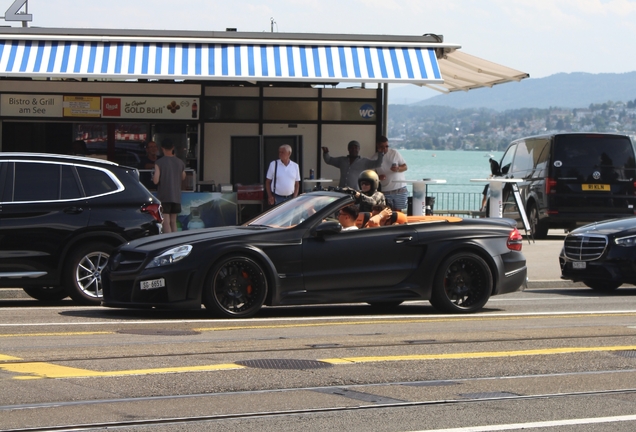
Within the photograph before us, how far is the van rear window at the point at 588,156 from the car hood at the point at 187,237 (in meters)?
12.8

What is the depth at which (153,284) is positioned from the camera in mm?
11062

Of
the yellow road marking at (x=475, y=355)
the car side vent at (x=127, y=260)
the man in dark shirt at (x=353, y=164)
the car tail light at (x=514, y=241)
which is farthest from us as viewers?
the man in dark shirt at (x=353, y=164)

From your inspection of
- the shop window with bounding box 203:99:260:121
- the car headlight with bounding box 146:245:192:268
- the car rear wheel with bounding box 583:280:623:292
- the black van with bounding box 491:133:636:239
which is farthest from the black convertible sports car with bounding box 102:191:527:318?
the black van with bounding box 491:133:636:239

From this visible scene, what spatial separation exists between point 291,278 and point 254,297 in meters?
0.43

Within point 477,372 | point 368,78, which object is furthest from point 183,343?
point 368,78

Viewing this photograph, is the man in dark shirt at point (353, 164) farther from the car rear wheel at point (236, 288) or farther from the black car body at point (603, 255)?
the car rear wheel at point (236, 288)

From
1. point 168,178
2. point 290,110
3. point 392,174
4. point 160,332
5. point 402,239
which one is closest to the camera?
point 160,332

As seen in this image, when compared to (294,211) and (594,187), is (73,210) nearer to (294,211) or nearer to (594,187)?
(294,211)

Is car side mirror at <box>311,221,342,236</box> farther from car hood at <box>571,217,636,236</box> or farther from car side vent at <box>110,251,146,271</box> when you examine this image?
car hood at <box>571,217,636,236</box>

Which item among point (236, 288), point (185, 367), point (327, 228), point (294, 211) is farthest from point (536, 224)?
point (185, 367)

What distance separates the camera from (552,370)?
8.35 metres

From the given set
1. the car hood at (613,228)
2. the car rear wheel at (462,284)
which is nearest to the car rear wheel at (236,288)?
the car rear wheel at (462,284)

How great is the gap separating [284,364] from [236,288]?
2934 millimetres

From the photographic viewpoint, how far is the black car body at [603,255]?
589 inches
